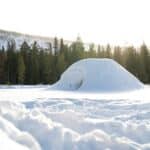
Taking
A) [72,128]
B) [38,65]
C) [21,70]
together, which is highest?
[38,65]

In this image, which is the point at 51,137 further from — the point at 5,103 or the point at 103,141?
the point at 5,103

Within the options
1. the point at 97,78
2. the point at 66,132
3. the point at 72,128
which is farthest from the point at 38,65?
the point at 66,132

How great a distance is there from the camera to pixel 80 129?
7.34 metres

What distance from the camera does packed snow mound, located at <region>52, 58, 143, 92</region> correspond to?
23.4 m

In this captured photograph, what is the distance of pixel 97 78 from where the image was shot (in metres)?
24.4

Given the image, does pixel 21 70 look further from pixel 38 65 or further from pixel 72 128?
pixel 72 128

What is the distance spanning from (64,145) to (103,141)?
75 centimetres

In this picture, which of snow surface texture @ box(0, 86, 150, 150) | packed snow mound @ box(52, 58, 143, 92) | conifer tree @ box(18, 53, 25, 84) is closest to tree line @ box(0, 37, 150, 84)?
conifer tree @ box(18, 53, 25, 84)

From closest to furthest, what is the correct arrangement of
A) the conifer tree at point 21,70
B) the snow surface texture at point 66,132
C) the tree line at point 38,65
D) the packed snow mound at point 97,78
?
the snow surface texture at point 66,132 → the packed snow mound at point 97,78 → the conifer tree at point 21,70 → the tree line at point 38,65

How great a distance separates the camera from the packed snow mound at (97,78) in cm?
2339

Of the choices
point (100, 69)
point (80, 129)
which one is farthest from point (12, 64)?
point (80, 129)

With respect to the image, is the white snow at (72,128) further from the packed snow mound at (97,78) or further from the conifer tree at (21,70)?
the conifer tree at (21,70)

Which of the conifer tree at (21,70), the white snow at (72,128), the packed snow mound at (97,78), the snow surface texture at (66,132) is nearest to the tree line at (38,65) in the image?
the conifer tree at (21,70)

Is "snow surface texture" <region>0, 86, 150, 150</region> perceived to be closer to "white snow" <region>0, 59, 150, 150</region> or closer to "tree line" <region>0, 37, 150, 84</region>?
"white snow" <region>0, 59, 150, 150</region>
